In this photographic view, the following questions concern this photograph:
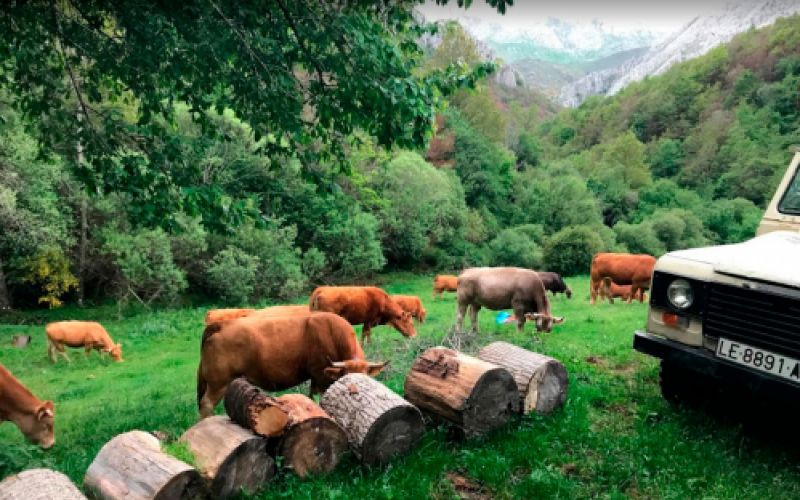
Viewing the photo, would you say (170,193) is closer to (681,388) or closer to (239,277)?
(681,388)

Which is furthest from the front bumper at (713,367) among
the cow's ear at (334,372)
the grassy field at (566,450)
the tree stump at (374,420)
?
the cow's ear at (334,372)

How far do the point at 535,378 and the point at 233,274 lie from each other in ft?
63.7

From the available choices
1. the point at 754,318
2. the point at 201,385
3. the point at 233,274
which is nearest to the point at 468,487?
the point at 754,318

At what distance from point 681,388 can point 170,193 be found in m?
6.02

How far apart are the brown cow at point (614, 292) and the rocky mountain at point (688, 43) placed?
467 feet

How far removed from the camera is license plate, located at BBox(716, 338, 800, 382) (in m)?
4.52

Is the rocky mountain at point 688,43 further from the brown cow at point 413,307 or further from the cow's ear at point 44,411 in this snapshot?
the cow's ear at point 44,411

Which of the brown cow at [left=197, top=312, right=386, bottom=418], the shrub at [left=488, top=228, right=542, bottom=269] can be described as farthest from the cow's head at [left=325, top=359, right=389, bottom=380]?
the shrub at [left=488, top=228, right=542, bottom=269]

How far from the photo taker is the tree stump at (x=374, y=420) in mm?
4719

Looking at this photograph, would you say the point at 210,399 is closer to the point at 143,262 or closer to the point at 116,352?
the point at 116,352

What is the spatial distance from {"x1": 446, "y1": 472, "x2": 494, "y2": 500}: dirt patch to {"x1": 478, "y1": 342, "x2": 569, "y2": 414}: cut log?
1105 mm

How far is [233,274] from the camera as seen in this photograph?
2338 centimetres

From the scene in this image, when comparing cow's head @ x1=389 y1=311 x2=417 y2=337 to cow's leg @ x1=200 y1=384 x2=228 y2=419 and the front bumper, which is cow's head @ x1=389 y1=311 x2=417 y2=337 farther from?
the front bumper

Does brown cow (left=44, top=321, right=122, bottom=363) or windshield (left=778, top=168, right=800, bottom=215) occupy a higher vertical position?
windshield (left=778, top=168, right=800, bottom=215)
